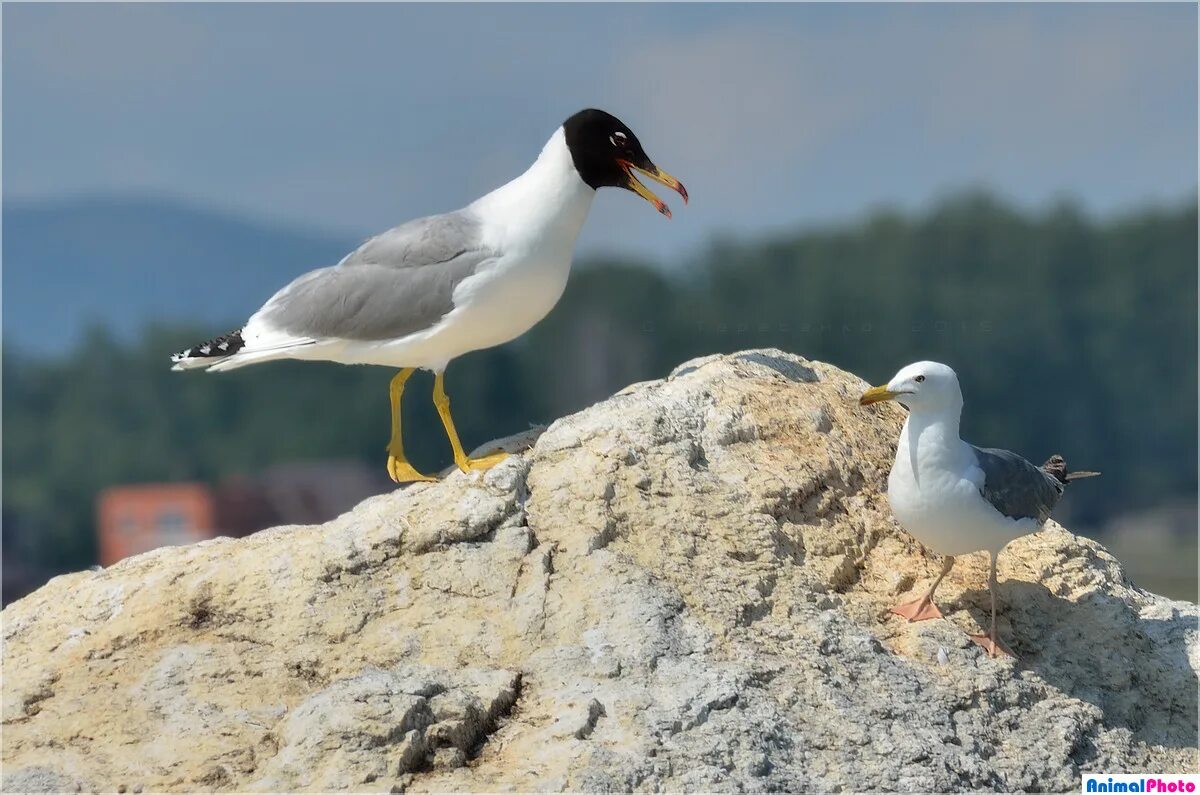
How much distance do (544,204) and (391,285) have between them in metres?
0.77

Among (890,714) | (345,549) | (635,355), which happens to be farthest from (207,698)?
(635,355)

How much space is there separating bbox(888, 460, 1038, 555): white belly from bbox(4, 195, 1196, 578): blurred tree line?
139ft

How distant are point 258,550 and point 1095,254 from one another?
74.8 m

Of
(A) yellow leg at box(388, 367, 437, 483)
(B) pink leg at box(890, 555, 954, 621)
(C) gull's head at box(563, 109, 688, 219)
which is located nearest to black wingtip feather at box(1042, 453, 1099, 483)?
(B) pink leg at box(890, 555, 954, 621)

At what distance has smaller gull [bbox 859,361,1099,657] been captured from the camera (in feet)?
19.6

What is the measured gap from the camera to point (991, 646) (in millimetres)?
5934

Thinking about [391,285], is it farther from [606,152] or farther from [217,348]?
[606,152]

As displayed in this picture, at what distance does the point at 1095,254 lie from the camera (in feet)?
250

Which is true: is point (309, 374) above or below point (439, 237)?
above

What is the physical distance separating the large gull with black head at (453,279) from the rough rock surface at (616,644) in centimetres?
88

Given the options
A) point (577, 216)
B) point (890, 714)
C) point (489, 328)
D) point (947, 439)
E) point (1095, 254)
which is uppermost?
point (1095, 254)

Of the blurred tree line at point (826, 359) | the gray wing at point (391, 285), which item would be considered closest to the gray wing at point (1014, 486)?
the gray wing at point (391, 285)

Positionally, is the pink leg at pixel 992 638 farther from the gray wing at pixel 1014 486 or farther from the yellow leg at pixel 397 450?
the yellow leg at pixel 397 450

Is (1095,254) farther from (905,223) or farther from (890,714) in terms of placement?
(890,714)
